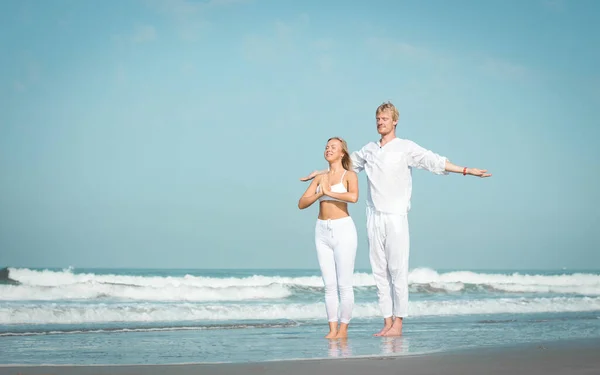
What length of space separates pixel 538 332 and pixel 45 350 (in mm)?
5232

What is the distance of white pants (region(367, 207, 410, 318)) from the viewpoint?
6.74 meters

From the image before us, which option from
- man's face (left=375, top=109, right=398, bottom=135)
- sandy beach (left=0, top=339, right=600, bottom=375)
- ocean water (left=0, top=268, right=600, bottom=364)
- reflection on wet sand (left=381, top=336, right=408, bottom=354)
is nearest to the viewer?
sandy beach (left=0, top=339, right=600, bottom=375)

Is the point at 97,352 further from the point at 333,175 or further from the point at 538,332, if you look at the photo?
the point at 538,332

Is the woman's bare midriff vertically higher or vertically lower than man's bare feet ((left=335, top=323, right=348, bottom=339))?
higher

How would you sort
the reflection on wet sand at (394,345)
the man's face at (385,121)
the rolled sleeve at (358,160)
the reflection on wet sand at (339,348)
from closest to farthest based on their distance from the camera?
the reflection on wet sand at (339,348) → the reflection on wet sand at (394,345) → the man's face at (385,121) → the rolled sleeve at (358,160)

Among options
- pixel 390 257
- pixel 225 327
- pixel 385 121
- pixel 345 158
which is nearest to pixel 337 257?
pixel 390 257

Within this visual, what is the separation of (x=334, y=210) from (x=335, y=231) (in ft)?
0.69

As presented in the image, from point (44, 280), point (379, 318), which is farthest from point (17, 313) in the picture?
point (44, 280)

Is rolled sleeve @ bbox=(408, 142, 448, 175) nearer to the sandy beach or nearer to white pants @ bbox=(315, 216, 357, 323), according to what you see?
white pants @ bbox=(315, 216, 357, 323)

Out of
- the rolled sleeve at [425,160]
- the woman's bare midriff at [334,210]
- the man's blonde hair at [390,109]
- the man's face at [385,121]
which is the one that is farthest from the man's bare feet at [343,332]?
the man's blonde hair at [390,109]

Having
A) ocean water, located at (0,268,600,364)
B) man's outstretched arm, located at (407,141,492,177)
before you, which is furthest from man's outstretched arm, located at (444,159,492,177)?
ocean water, located at (0,268,600,364)

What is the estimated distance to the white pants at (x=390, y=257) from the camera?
6.74 metres

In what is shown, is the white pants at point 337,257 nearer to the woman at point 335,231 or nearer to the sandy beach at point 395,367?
the woman at point 335,231

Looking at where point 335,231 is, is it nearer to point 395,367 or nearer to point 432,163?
point 432,163
